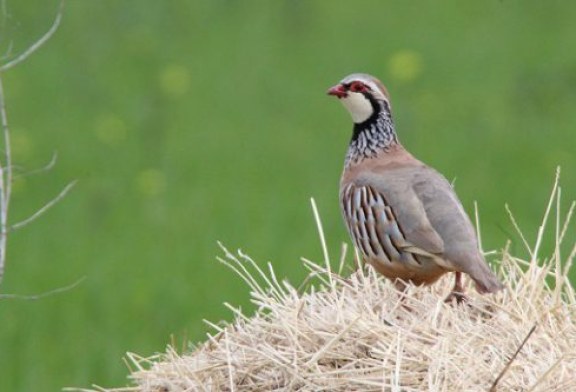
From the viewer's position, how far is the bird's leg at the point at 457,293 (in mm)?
6418

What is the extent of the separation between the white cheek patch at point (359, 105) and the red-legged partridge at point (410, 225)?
31 cm

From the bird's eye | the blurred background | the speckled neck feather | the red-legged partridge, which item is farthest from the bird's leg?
the blurred background

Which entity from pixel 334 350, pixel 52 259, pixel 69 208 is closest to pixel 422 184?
pixel 334 350

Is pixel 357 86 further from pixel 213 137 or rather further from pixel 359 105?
pixel 213 137

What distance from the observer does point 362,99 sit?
314 inches

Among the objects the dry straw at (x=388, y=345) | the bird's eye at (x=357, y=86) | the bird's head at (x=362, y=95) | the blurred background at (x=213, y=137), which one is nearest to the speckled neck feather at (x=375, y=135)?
the bird's head at (x=362, y=95)

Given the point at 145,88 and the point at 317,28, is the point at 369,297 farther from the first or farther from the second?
the point at 317,28

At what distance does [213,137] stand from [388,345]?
33.4 feet

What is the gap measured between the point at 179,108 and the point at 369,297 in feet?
34.3

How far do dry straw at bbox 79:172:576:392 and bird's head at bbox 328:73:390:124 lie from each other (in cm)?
154

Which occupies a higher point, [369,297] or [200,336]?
[369,297]

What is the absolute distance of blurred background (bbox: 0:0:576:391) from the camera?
12125 millimetres

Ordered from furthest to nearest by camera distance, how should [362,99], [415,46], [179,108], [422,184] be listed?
[415,46] → [179,108] → [362,99] → [422,184]

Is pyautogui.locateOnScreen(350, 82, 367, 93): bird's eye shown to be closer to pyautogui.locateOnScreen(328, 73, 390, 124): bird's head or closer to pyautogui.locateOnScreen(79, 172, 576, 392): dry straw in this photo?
pyautogui.locateOnScreen(328, 73, 390, 124): bird's head
